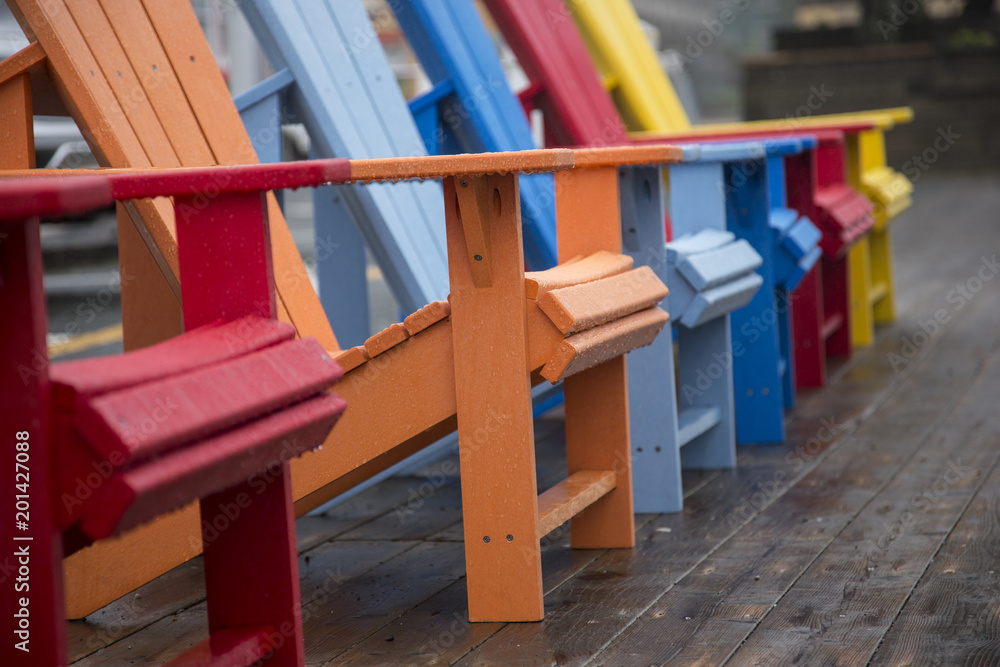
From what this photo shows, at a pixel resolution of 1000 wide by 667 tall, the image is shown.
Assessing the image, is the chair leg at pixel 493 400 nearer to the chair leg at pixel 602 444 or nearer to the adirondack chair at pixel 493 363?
the adirondack chair at pixel 493 363

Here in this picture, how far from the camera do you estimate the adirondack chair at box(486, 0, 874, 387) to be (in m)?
3.91

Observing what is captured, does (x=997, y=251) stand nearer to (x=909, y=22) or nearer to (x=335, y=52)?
(x=335, y=52)

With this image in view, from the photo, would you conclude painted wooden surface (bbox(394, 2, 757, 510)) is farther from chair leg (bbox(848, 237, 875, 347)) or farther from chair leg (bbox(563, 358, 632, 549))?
chair leg (bbox(848, 237, 875, 347))

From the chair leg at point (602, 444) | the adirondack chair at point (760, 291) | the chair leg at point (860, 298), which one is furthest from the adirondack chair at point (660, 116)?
the chair leg at point (602, 444)

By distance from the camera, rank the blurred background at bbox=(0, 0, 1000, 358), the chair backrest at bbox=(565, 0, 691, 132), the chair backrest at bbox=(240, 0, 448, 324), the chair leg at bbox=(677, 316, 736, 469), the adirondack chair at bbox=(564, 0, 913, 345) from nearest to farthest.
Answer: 1. the chair backrest at bbox=(240, 0, 448, 324)
2. the chair leg at bbox=(677, 316, 736, 469)
3. the adirondack chair at bbox=(564, 0, 913, 345)
4. the chair backrest at bbox=(565, 0, 691, 132)
5. the blurred background at bbox=(0, 0, 1000, 358)

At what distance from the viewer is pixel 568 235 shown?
7.61 ft

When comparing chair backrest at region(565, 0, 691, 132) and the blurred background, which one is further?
the blurred background

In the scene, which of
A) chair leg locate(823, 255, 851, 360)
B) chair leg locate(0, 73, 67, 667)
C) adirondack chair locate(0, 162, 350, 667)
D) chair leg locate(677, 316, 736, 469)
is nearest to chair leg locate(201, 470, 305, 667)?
adirondack chair locate(0, 162, 350, 667)

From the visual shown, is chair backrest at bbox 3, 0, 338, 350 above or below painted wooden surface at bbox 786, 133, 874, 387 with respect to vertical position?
above

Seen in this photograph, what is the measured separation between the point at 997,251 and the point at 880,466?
511 cm

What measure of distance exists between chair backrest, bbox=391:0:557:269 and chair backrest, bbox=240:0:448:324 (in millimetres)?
302

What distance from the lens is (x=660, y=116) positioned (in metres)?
4.87

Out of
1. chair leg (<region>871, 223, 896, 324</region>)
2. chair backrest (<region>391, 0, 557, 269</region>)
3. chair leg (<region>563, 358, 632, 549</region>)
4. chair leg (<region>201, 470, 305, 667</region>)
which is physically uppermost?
chair backrest (<region>391, 0, 557, 269</region>)

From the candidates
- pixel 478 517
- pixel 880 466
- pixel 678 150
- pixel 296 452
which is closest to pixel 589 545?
pixel 478 517
